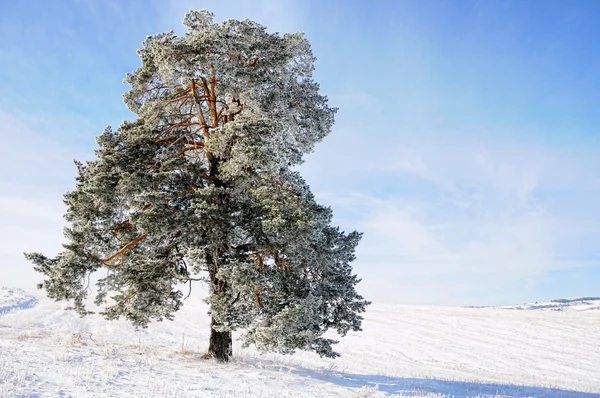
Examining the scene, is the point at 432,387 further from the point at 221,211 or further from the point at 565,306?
the point at 565,306

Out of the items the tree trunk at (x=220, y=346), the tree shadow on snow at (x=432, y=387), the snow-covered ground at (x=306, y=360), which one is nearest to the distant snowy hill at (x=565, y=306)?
the snow-covered ground at (x=306, y=360)

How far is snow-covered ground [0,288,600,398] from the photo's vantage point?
9.27 meters

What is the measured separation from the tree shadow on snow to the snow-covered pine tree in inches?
56.9

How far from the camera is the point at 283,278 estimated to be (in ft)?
39.7

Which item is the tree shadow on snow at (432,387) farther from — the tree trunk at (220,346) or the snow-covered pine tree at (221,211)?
the tree trunk at (220,346)

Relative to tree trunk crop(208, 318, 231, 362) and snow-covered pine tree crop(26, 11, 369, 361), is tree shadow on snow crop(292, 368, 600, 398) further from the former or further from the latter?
tree trunk crop(208, 318, 231, 362)

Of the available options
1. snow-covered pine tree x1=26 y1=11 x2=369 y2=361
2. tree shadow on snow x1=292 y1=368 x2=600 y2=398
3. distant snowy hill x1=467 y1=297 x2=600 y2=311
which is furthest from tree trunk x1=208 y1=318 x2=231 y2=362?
distant snowy hill x1=467 y1=297 x2=600 y2=311

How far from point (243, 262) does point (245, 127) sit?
384cm

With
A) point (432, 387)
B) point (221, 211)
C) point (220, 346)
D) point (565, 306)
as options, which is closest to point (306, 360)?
point (220, 346)

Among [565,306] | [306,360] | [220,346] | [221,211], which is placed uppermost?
[565,306]

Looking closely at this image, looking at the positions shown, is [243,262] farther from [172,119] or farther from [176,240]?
[172,119]

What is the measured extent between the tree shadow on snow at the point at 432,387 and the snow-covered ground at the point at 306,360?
5cm

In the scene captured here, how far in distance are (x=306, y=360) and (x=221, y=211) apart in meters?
9.65

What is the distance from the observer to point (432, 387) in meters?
13.6
